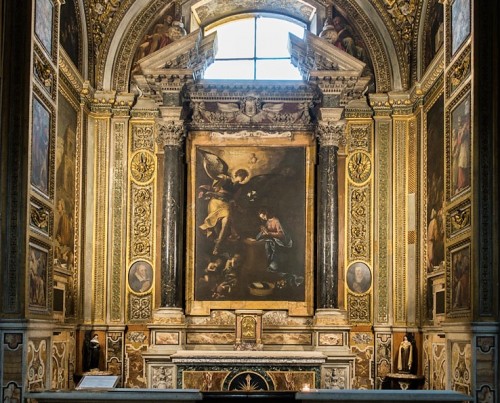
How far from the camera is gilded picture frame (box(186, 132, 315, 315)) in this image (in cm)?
1800

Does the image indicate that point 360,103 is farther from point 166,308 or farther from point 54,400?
point 54,400

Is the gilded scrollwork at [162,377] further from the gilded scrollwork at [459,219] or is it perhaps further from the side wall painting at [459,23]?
the side wall painting at [459,23]

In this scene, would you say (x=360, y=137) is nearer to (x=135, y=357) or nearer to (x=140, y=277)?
(x=140, y=277)

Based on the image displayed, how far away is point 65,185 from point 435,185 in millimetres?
6661

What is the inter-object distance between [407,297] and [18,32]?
9.00 metres

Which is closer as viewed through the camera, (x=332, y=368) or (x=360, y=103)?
(x=332, y=368)

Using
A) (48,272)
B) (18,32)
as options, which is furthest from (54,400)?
(18,32)

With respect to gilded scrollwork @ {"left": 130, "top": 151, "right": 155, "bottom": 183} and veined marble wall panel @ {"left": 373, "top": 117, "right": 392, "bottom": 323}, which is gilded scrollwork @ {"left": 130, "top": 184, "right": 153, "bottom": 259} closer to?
gilded scrollwork @ {"left": 130, "top": 151, "right": 155, "bottom": 183}

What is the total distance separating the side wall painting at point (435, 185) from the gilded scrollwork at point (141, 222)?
212 inches

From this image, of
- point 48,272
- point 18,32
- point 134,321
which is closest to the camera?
point 18,32

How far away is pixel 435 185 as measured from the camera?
1680cm

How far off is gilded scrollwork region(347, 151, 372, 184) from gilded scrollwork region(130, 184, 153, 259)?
3.97 meters

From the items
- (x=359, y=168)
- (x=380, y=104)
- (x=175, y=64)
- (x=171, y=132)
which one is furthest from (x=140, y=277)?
(x=380, y=104)

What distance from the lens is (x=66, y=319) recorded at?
16938mm
